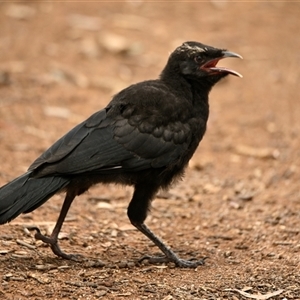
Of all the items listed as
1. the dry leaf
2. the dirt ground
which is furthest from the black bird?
the dry leaf

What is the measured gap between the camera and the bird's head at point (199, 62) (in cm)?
650

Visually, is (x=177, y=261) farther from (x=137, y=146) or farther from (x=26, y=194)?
(x=26, y=194)

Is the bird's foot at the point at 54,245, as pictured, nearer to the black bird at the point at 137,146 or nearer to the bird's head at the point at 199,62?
the black bird at the point at 137,146

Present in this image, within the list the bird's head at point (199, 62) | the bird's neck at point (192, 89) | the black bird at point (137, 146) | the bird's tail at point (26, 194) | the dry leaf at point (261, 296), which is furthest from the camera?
the bird's head at point (199, 62)

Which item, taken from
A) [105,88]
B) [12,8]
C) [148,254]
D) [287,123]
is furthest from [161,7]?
[148,254]

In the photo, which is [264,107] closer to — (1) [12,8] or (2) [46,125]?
(2) [46,125]

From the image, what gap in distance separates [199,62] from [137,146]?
3.52 feet

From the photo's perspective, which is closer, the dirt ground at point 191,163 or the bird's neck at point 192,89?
the dirt ground at point 191,163

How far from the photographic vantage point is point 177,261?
5.98 m

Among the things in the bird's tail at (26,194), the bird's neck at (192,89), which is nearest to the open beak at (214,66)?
the bird's neck at (192,89)

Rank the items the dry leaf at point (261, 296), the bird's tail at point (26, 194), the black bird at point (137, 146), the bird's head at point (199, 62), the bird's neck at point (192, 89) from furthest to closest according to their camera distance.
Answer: the bird's head at point (199, 62)
the bird's neck at point (192, 89)
the black bird at point (137, 146)
the bird's tail at point (26, 194)
the dry leaf at point (261, 296)

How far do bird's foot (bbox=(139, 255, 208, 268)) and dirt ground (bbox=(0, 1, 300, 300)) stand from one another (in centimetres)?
8

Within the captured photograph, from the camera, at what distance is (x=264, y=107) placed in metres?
11.3

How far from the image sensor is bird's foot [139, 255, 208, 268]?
594 centimetres
